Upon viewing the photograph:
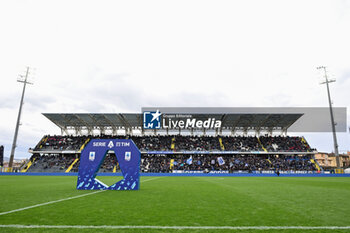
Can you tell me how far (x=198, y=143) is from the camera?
47.6m

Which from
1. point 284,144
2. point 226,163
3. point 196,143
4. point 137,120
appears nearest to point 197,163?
point 226,163

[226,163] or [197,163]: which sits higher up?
[226,163]

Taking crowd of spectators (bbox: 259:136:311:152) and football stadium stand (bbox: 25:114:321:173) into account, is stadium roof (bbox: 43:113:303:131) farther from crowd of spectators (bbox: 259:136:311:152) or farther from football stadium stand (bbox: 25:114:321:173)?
crowd of spectators (bbox: 259:136:311:152)

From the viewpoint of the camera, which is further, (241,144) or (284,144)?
(241,144)

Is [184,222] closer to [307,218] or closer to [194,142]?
[307,218]

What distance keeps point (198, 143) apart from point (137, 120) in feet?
45.3

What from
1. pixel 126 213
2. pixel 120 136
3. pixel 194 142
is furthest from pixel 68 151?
pixel 126 213

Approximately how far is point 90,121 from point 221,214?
45.6 meters

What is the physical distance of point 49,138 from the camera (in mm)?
49375

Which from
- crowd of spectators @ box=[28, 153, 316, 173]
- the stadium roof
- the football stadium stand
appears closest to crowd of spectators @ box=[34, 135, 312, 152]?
the football stadium stand

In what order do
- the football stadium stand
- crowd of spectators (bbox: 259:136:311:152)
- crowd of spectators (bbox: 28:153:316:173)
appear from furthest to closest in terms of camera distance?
crowd of spectators (bbox: 259:136:311:152)
the football stadium stand
crowd of spectators (bbox: 28:153:316:173)

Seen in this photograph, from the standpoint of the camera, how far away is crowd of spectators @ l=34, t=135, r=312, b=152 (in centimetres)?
4550

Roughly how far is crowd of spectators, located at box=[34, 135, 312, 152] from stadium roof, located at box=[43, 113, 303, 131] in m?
2.55

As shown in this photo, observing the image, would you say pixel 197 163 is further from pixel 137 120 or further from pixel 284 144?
pixel 284 144
